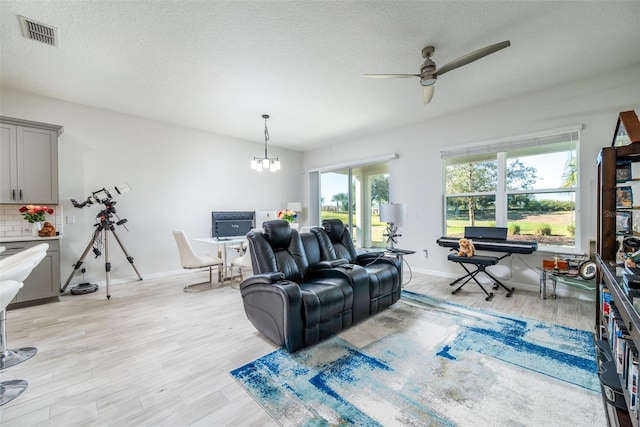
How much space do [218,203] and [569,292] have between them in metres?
6.10

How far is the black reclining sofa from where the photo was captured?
2.20 m

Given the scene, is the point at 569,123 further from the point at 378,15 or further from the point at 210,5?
the point at 210,5

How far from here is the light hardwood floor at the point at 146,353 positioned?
1.58 meters

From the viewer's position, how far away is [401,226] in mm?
5254

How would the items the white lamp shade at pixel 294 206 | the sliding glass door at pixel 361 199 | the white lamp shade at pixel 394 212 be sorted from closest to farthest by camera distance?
1. the white lamp shade at pixel 394 212
2. the sliding glass door at pixel 361 199
3. the white lamp shade at pixel 294 206

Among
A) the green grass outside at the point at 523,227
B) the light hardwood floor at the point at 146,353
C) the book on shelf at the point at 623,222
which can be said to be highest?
the book on shelf at the point at 623,222

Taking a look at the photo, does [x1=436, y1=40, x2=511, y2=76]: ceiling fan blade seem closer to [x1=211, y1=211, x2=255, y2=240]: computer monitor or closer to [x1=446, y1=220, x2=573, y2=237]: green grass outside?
[x1=446, y1=220, x2=573, y2=237]: green grass outside

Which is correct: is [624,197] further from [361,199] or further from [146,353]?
[361,199]

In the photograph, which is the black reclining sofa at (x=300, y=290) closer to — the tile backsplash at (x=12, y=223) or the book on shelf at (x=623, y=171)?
the book on shelf at (x=623, y=171)

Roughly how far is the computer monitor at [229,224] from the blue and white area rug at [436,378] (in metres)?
3.03

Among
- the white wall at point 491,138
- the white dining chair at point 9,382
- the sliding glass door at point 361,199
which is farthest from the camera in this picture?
the sliding glass door at point 361,199

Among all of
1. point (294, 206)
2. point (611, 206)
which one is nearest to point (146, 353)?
point (611, 206)

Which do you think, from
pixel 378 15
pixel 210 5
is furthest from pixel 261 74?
pixel 378 15

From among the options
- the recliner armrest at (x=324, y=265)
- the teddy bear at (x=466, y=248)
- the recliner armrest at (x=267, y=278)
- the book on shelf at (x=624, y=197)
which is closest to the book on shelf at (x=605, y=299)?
the book on shelf at (x=624, y=197)
